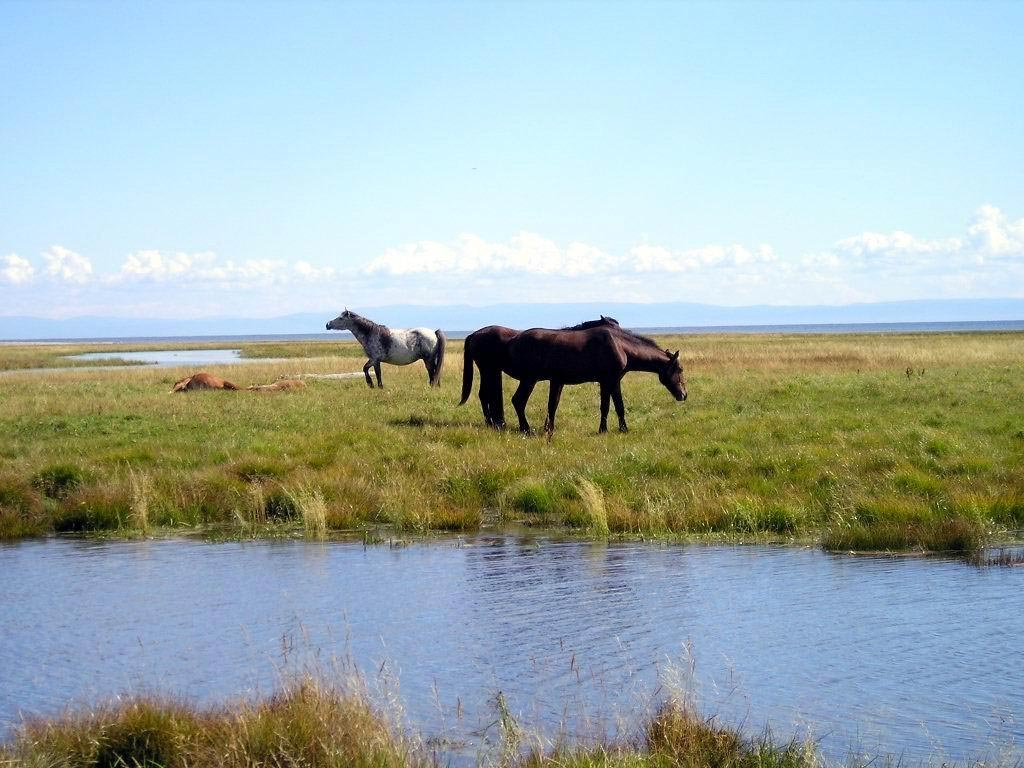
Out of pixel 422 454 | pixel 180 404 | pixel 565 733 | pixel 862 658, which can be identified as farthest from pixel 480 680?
pixel 180 404

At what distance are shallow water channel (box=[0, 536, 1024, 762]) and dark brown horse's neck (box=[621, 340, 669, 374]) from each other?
8.24 metres

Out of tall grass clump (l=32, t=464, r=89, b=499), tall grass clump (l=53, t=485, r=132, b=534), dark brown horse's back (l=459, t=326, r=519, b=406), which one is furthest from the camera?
dark brown horse's back (l=459, t=326, r=519, b=406)

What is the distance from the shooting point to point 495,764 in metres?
6.41

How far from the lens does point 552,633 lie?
9500mm

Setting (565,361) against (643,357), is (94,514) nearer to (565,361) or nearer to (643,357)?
(565,361)

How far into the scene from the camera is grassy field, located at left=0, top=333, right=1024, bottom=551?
14.1 metres

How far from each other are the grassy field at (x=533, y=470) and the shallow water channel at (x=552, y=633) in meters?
1.14

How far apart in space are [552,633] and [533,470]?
22.6 ft

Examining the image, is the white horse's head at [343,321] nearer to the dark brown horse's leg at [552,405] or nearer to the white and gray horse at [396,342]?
the white and gray horse at [396,342]

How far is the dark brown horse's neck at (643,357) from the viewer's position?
21219 mm

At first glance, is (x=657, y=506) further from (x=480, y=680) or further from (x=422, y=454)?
(x=480, y=680)

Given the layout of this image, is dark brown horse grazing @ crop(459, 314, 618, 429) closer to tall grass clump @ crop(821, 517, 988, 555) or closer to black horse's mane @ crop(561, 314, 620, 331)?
black horse's mane @ crop(561, 314, 620, 331)

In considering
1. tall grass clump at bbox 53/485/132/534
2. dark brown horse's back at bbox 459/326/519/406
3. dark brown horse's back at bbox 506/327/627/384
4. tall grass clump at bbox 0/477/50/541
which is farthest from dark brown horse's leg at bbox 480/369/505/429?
tall grass clump at bbox 0/477/50/541

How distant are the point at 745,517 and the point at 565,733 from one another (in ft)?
25.6
